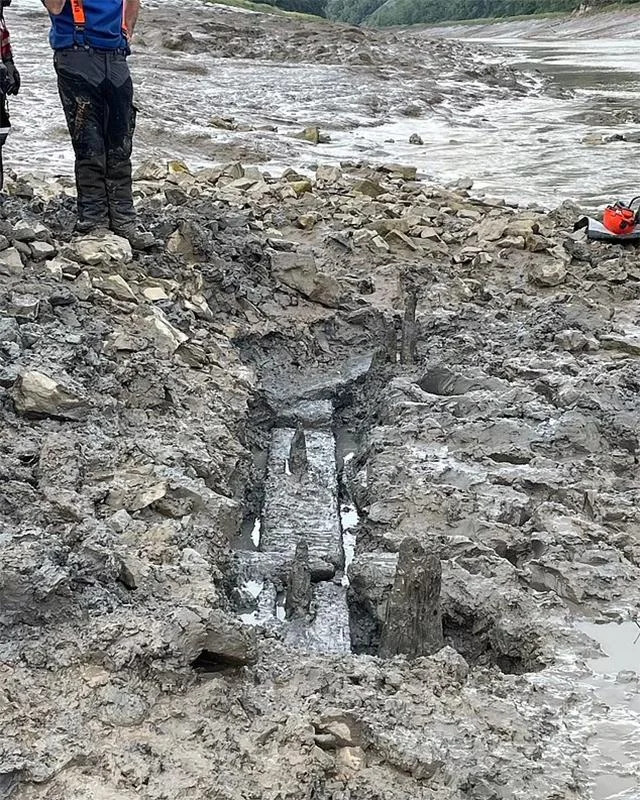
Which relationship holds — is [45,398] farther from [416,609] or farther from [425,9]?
[425,9]

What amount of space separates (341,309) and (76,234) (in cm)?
182

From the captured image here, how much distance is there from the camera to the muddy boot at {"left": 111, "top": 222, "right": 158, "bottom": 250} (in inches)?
233

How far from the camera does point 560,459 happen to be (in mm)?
4406

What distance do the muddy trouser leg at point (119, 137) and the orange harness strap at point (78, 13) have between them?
0.25m

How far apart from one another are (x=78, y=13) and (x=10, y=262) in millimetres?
1478

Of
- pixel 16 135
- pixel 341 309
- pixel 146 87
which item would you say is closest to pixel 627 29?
pixel 146 87

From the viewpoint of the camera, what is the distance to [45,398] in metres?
4.00

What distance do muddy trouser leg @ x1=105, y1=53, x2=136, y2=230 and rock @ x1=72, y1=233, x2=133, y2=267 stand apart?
0.25m

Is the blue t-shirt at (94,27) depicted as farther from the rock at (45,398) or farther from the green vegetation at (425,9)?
the green vegetation at (425,9)

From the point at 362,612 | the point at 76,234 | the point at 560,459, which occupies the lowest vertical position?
the point at 362,612

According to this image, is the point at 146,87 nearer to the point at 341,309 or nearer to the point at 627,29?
the point at 341,309

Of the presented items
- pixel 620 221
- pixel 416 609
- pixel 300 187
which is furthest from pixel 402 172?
pixel 416 609

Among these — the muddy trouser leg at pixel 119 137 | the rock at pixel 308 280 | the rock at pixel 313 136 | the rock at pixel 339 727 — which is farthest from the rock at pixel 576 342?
the rock at pixel 313 136

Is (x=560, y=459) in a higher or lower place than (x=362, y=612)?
higher
